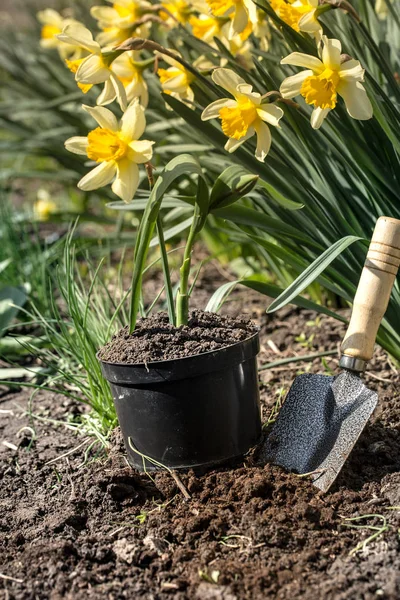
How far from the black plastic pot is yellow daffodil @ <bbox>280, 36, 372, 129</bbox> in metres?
0.53

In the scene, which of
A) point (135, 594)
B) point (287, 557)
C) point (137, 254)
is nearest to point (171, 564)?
point (135, 594)

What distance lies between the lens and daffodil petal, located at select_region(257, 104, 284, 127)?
1.58 m

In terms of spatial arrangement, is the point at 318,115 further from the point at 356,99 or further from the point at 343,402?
the point at 343,402

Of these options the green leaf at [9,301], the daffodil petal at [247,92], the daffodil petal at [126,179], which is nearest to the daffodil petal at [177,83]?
the daffodil petal at [247,92]

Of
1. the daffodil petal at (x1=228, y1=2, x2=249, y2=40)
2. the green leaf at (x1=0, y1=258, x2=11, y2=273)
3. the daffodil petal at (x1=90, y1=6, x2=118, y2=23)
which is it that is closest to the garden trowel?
the daffodil petal at (x1=228, y1=2, x2=249, y2=40)

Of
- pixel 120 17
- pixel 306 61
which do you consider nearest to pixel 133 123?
pixel 306 61

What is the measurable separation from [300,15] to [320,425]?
3.11ft

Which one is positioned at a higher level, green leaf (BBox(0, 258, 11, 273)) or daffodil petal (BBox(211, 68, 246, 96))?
daffodil petal (BBox(211, 68, 246, 96))

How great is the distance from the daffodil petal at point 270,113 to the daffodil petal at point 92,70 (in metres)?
0.37

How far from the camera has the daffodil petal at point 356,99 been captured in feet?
5.10

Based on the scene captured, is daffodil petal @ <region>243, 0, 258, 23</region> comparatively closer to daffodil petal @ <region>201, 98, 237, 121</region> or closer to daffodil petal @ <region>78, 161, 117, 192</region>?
daffodil petal @ <region>201, 98, 237, 121</region>

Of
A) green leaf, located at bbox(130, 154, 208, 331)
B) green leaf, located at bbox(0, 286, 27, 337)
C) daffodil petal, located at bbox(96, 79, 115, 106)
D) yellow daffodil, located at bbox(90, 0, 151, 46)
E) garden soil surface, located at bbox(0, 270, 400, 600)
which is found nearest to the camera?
garden soil surface, located at bbox(0, 270, 400, 600)

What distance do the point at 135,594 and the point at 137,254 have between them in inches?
25.1

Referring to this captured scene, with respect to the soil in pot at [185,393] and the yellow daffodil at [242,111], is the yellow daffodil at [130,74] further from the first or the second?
the soil in pot at [185,393]
